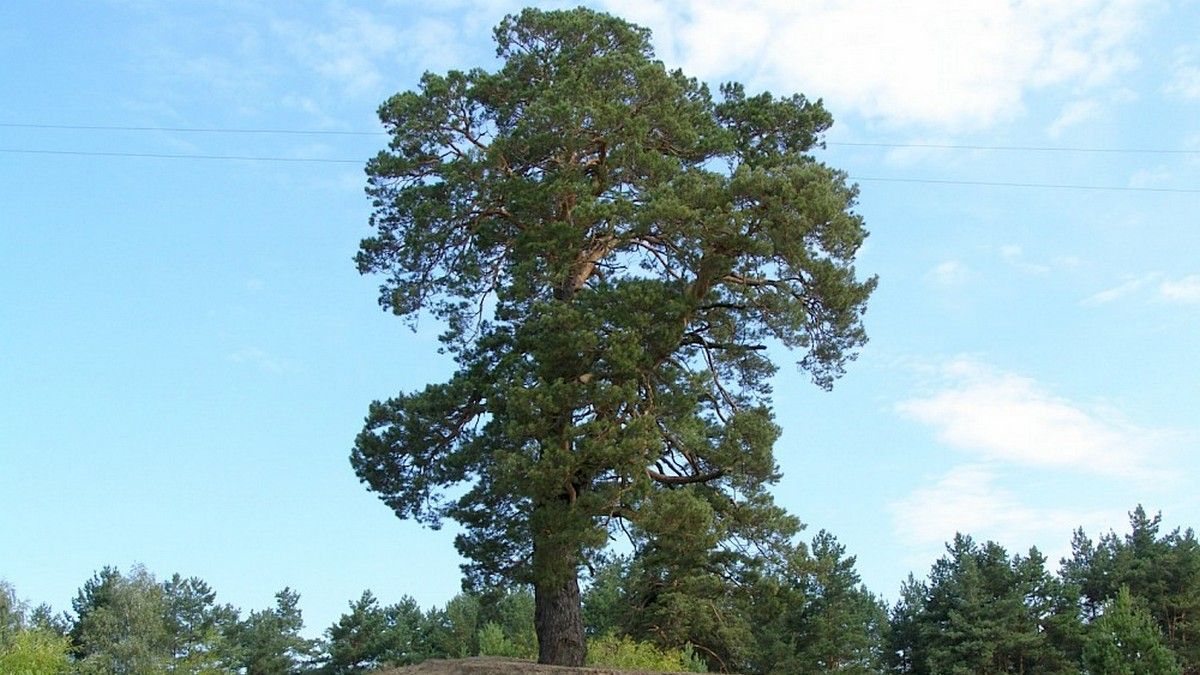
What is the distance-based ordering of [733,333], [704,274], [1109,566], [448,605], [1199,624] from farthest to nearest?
[448,605]
[1109,566]
[1199,624]
[733,333]
[704,274]

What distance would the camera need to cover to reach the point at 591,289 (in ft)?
58.3

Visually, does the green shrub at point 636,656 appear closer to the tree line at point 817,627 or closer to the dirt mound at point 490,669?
the tree line at point 817,627

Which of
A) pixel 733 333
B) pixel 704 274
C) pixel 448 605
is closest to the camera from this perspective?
pixel 704 274

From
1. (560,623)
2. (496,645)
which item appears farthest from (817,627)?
(560,623)

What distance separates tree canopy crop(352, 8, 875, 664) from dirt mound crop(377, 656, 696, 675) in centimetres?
81

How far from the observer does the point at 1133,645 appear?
35.6m

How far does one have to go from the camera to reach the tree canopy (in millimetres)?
16500

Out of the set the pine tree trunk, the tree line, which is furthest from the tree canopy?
the tree line

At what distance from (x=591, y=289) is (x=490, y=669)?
19.8ft

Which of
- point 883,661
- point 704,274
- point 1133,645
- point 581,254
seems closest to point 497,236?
point 581,254

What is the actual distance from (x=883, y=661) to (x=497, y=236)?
3196cm

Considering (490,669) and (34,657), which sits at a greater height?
(34,657)

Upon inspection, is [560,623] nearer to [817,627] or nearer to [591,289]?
[591,289]

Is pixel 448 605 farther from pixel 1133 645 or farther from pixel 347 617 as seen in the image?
pixel 1133 645
